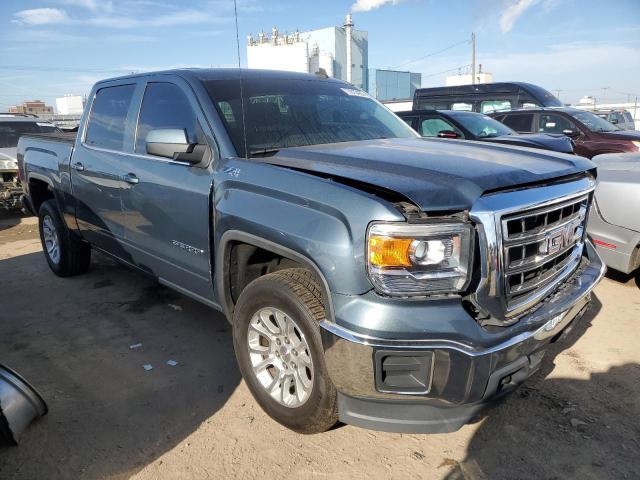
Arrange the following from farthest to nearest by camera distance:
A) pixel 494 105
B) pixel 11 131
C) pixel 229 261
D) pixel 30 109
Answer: pixel 30 109 < pixel 494 105 < pixel 11 131 < pixel 229 261

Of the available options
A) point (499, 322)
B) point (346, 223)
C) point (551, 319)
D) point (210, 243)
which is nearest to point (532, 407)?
point (551, 319)

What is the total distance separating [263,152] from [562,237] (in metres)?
1.74

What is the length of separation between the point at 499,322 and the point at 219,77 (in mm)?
2422

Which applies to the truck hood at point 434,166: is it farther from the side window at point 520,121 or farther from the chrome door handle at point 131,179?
the side window at point 520,121

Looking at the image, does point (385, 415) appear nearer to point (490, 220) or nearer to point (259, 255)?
point (490, 220)

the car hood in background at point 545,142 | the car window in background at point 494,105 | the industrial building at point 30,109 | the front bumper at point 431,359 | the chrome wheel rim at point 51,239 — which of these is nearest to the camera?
the front bumper at point 431,359

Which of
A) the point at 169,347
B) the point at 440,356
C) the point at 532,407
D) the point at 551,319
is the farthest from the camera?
the point at 169,347

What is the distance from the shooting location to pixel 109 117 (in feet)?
14.0

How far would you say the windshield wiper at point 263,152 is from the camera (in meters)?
2.97

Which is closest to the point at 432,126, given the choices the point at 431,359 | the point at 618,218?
the point at 618,218

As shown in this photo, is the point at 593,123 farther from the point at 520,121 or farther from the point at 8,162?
the point at 8,162

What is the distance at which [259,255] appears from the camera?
2945 millimetres

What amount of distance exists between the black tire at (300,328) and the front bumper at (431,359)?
99mm

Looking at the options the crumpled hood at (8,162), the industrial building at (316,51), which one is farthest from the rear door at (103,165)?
the industrial building at (316,51)
